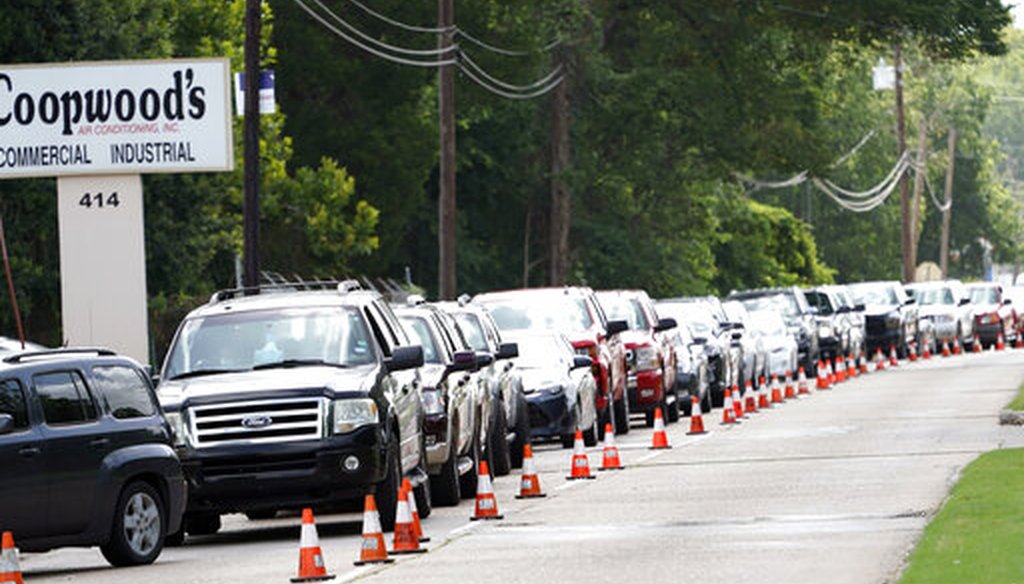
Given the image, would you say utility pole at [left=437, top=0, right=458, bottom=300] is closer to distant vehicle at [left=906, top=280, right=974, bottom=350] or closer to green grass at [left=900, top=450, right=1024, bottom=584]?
green grass at [left=900, top=450, right=1024, bottom=584]

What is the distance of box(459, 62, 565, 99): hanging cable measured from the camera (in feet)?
201

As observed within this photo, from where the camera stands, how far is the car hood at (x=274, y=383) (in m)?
20.9

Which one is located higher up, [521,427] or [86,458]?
[86,458]

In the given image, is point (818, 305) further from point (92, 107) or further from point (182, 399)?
point (182, 399)

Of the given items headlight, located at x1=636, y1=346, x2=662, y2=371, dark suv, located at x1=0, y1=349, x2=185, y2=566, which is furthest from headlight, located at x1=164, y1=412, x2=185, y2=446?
headlight, located at x1=636, y1=346, x2=662, y2=371

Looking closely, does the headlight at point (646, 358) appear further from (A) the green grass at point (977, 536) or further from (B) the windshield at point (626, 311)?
(A) the green grass at point (977, 536)

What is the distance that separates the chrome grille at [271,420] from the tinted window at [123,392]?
0.88m

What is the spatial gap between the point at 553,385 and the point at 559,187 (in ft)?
113

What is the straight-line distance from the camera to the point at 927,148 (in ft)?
442

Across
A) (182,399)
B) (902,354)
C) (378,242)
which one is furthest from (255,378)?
(902,354)

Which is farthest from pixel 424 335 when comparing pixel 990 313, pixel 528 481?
pixel 990 313

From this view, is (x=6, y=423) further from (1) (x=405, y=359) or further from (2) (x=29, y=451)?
(1) (x=405, y=359)

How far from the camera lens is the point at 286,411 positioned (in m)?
20.9

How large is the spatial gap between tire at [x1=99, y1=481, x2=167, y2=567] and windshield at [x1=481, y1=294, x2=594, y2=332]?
15033mm
